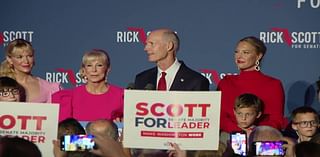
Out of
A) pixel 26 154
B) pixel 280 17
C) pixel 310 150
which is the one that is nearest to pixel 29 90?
pixel 280 17

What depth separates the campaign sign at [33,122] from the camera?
5117 millimetres

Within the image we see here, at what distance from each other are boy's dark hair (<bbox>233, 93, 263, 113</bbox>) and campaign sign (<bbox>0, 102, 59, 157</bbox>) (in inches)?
67.7

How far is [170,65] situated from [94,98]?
2.19ft

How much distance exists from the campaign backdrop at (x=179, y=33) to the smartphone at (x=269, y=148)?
8.57 ft

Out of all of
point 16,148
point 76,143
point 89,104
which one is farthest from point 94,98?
point 16,148

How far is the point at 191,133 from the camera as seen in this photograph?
5105mm

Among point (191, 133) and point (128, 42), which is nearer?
point (191, 133)

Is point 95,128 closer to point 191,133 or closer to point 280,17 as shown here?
point 191,133

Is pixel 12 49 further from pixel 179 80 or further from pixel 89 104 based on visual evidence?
pixel 179 80

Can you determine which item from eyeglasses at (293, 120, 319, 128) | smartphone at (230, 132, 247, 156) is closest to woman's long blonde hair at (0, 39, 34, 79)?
smartphone at (230, 132, 247, 156)

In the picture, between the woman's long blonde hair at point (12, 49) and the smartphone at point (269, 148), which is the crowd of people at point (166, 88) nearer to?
the woman's long blonde hair at point (12, 49)

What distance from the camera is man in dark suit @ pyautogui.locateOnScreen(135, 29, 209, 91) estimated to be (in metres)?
6.66

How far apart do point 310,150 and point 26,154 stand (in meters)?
1.41

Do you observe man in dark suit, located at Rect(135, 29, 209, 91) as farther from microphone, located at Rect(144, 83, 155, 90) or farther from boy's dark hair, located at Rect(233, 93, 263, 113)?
boy's dark hair, located at Rect(233, 93, 263, 113)
